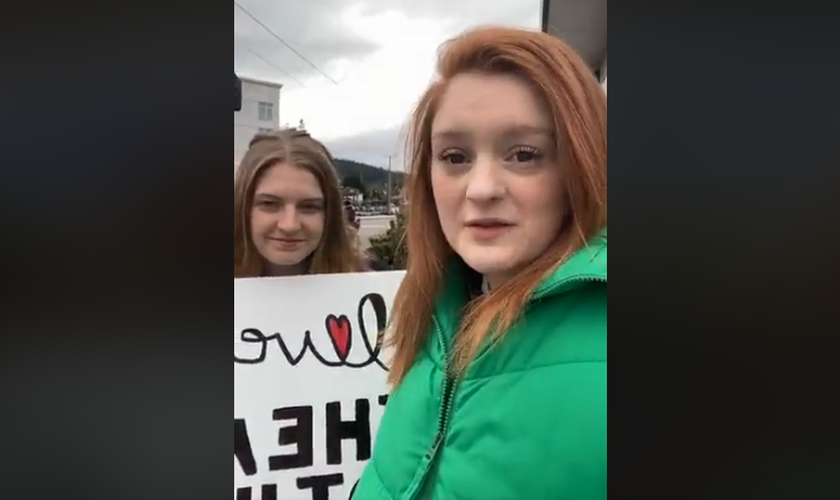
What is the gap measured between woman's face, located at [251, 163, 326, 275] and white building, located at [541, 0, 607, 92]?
1.15ft

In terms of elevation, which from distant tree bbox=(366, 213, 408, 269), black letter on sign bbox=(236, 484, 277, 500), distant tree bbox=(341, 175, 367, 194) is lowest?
black letter on sign bbox=(236, 484, 277, 500)

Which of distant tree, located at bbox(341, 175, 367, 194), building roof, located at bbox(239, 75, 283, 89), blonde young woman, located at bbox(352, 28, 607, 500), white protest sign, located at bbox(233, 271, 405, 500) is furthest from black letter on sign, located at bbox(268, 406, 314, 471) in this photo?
building roof, located at bbox(239, 75, 283, 89)

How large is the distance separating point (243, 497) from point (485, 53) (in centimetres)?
64

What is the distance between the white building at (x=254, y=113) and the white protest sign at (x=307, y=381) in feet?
0.58

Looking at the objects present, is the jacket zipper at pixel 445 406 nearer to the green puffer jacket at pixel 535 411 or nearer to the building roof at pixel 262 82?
the green puffer jacket at pixel 535 411

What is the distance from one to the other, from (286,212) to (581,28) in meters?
0.43

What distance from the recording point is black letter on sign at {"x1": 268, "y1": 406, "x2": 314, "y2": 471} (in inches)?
37.4

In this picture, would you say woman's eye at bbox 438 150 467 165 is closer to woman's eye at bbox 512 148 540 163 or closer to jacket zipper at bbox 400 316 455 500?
woman's eye at bbox 512 148 540 163

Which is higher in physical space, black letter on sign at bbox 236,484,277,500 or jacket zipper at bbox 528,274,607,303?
jacket zipper at bbox 528,274,607,303

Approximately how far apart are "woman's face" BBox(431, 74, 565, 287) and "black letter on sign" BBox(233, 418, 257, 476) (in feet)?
1.20

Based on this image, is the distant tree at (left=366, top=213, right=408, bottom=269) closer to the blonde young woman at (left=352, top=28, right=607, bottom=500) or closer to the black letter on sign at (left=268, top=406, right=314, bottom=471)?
the blonde young woman at (left=352, top=28, right=607, bottom=500)

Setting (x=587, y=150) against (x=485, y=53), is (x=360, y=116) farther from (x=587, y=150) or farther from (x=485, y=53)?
(x=587, y=150)

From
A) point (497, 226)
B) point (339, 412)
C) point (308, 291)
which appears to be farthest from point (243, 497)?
point (497, 226)

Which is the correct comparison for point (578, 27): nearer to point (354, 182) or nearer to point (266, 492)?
point (354, 182)
